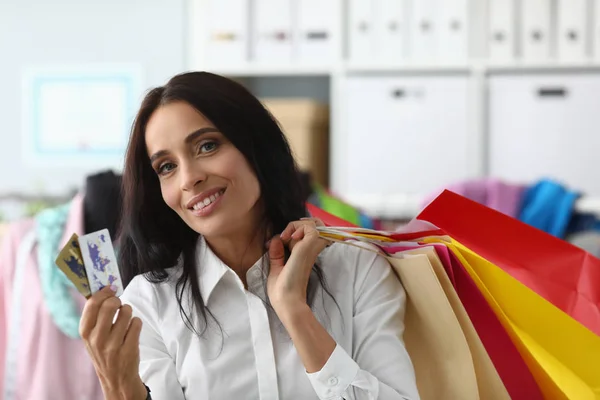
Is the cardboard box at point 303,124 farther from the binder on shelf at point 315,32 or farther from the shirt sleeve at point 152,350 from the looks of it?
the shirt sleeve at point 152,350

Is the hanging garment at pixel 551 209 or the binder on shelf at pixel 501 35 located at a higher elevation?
the binder on shelf at pixel 501 35

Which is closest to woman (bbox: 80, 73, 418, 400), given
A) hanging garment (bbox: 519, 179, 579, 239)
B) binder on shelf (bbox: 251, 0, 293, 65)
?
hanging garment (bbox: 519, 179, 579, 239)

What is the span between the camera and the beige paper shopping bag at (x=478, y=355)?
4.37 feet

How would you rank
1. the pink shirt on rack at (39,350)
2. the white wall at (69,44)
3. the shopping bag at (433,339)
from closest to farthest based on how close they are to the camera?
the shopping bag at (433,339) < the pink shirt on rack at (39,350) < the white wall at (69,44)

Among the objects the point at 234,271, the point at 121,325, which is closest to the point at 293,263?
the point at 234,271

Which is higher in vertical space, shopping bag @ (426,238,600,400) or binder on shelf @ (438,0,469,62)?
binder on shelf @ (438,0,469,62)

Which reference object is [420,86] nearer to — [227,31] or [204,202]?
[227,31]

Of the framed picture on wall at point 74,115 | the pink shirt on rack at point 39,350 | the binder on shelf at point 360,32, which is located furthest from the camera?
the framed picture on wall at point 74,115

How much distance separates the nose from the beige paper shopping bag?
398 millimetres

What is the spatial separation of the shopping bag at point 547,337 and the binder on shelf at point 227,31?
239 cm

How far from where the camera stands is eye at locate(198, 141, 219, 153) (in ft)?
4.55

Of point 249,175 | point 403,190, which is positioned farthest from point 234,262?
point 403,190

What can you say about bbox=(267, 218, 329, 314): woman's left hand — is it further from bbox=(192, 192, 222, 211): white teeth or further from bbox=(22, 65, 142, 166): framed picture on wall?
bbox=(22, 65, 142, 166): framed picture on wall

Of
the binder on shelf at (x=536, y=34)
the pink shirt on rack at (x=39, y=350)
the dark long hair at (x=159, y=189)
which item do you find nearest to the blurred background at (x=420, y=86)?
the binder on shelf at (x=536, y=34)
